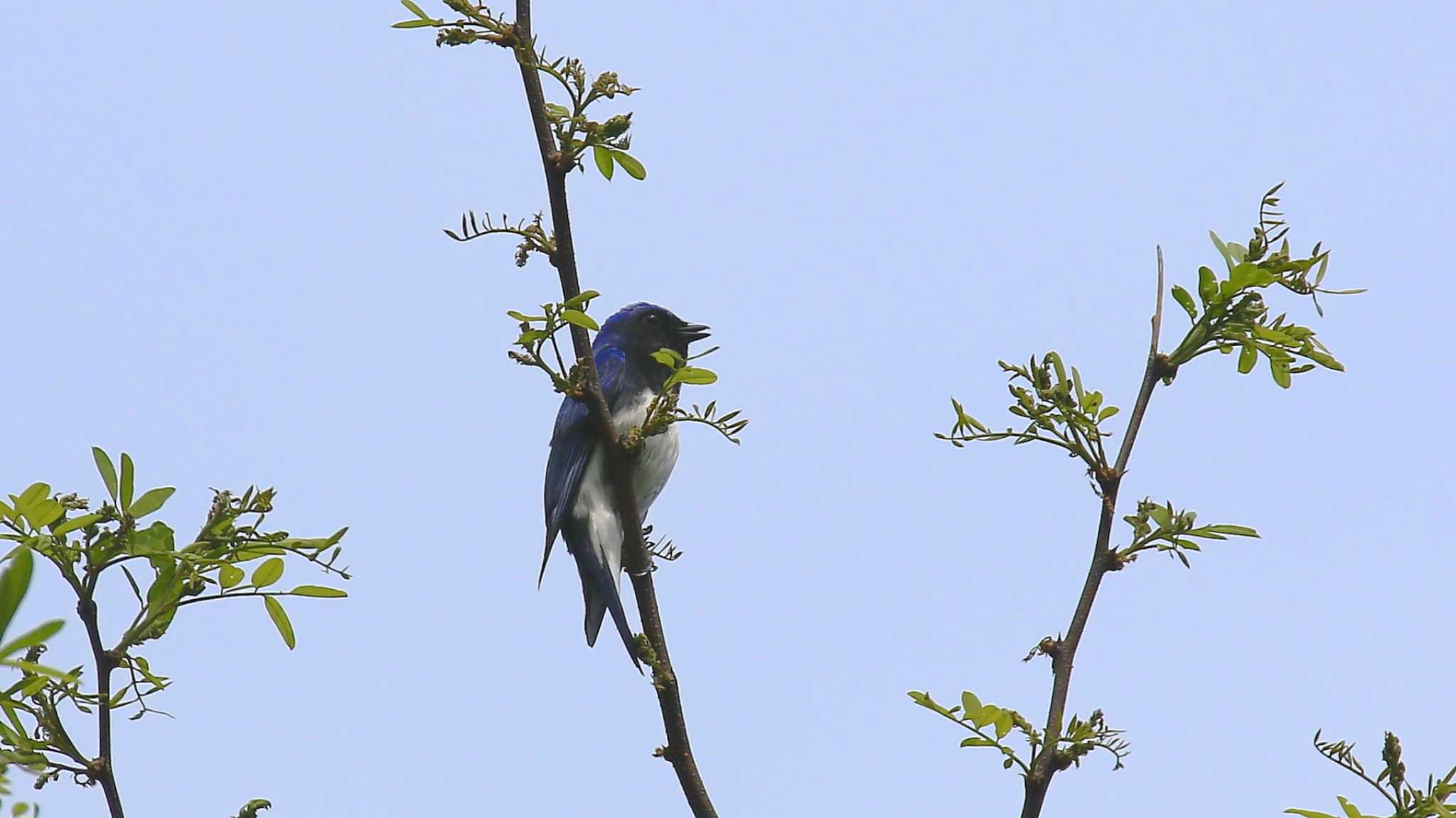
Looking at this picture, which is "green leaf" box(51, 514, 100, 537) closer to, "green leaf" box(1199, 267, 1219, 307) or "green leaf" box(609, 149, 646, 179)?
"green leaf" box(609, 149, 646, 179)

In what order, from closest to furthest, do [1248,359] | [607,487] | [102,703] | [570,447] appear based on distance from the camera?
[102,703] < [1248,359] < [607,487] < [570,447]

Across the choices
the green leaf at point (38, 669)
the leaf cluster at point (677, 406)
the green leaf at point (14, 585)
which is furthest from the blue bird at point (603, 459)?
the green leaf at point (14, 585)

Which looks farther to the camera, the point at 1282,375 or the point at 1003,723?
the point at 1282,375

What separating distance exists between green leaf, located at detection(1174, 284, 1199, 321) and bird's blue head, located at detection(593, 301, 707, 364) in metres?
4.69

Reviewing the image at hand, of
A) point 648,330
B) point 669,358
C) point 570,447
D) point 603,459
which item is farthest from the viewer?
point 648,330

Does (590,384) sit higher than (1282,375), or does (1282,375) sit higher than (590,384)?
(590,384)

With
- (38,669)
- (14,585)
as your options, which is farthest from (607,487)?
(14,585)

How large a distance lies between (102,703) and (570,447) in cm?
451

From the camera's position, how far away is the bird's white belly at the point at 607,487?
621 cm

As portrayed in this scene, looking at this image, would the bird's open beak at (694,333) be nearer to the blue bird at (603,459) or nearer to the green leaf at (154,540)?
the blue bird at (603,459)

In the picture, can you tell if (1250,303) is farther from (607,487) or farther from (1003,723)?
(607,487)

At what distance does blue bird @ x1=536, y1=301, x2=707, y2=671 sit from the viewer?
6.15 meters

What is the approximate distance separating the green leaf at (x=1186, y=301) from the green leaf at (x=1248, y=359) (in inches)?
5.7

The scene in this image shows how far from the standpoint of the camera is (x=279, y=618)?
2.75 m
